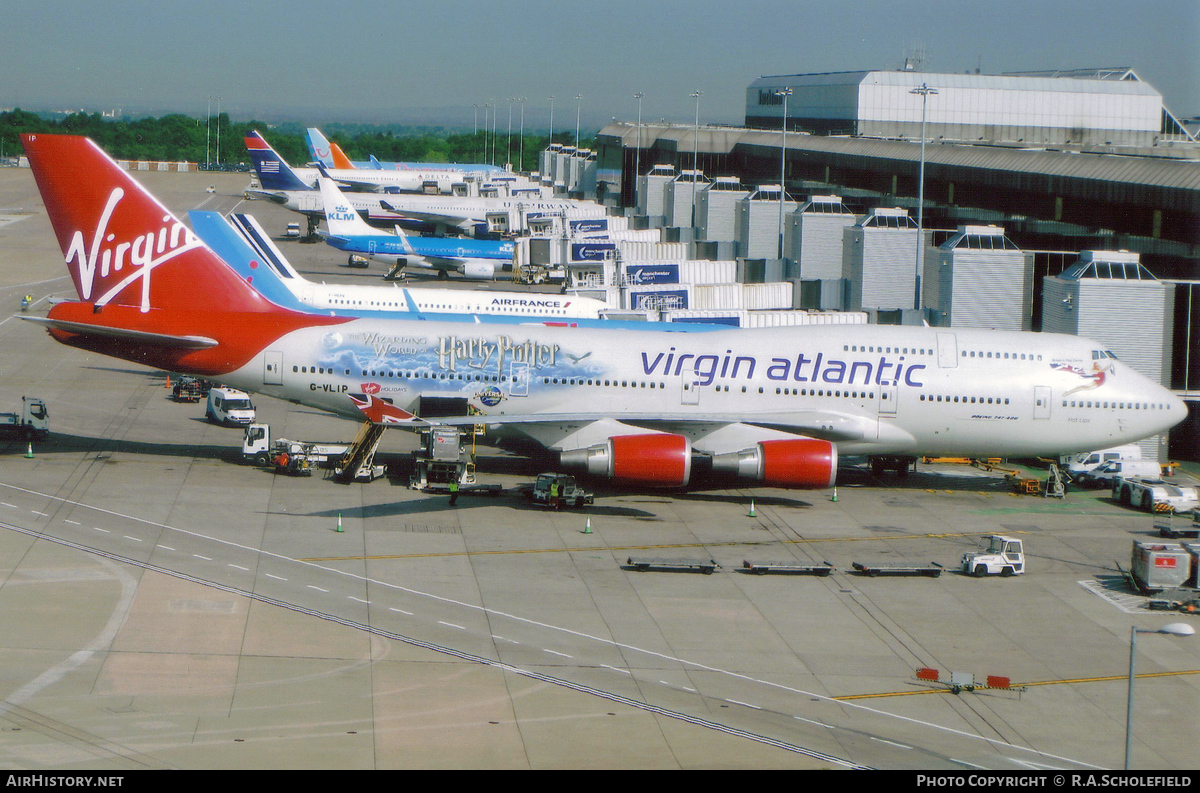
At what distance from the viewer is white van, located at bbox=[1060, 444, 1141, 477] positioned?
1727 inches

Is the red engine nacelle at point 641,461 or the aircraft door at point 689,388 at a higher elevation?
the aircraft door at point 689,388

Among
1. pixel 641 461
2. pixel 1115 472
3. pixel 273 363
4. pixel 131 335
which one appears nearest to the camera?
pixel 641 461

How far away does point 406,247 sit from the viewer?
96250 millimetres

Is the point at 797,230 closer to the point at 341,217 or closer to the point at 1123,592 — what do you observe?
the point at 341,217

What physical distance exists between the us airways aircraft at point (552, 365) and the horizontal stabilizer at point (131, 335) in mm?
65

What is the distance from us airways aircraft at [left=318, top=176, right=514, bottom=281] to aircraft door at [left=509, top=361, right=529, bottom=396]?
5725 cm

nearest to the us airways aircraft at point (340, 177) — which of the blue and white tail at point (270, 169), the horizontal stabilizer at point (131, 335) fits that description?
the blue and white tail at point (270, 169)

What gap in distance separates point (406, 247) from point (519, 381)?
58.9 m

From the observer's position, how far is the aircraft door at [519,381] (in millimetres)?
39938

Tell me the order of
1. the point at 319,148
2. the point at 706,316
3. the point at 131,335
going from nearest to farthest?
the point at 131,335 < the point at 706,316 < the point at 319,148

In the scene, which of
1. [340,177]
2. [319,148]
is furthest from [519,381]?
[319,148]

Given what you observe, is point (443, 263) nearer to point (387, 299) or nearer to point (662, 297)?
point (662, 297)

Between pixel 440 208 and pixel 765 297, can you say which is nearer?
pixel 765 297

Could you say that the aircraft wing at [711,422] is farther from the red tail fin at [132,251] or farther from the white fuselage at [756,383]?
the red tail fin at [132,251]
